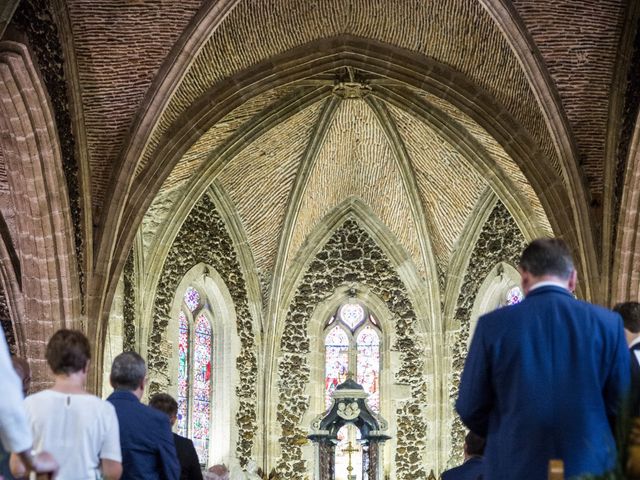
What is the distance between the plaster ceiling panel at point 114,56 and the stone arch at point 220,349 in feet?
13.3

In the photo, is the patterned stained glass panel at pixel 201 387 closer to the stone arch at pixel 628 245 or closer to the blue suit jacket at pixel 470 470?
the stone arch at pixel 628 245

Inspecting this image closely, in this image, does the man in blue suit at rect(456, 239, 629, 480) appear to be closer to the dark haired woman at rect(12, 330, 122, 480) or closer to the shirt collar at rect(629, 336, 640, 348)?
the shirt collar at rect(629, 336, 640, 348)

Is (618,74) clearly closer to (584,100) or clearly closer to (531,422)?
(584,100)

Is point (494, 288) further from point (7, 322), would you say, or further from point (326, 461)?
point (7, 322)

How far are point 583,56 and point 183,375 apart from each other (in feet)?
25.1

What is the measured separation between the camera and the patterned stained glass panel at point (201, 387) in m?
20.0

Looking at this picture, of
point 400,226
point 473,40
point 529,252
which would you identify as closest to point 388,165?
point 400,226

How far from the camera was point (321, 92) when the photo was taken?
1881 centimetres

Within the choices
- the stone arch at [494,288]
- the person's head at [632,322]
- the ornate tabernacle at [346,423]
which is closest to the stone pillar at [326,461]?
the ornate tabernacle at [346,423]

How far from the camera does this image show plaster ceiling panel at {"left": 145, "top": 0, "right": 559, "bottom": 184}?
642 inches

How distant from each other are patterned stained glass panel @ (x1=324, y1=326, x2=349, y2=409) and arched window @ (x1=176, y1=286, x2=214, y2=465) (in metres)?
1.83

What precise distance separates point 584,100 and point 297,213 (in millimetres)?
5972

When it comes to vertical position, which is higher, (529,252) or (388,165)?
(388,165)

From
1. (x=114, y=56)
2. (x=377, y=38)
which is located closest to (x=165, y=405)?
(x=114, y=56)
